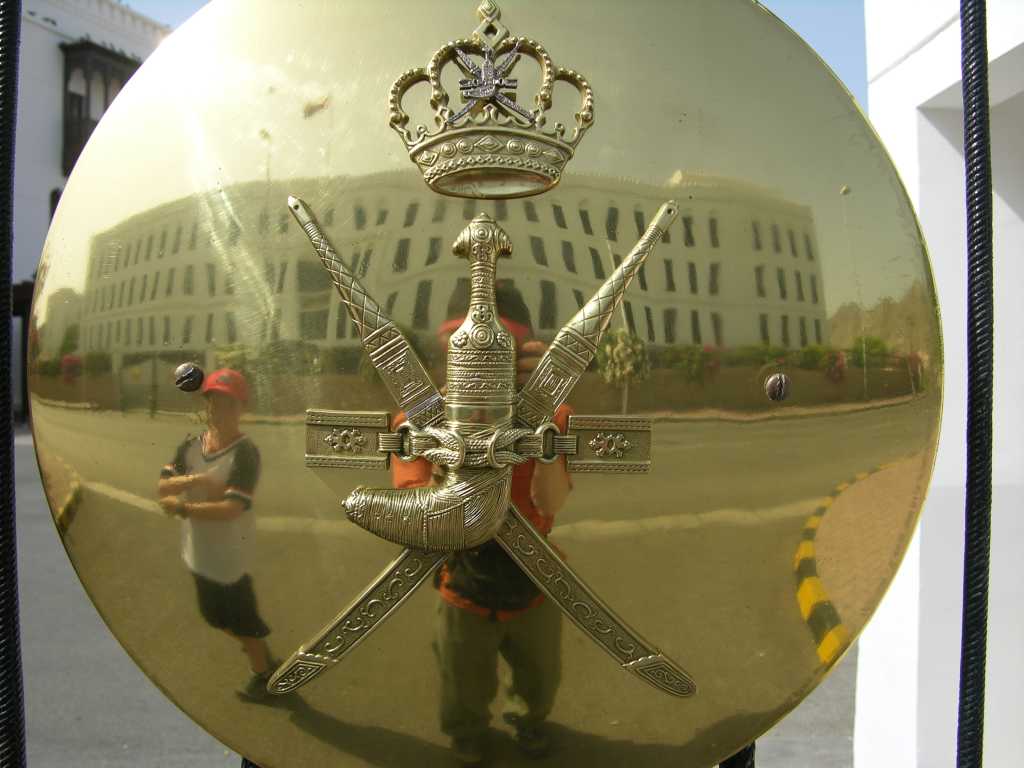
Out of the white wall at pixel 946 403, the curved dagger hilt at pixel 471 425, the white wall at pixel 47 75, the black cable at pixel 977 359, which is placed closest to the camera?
the curved dagger hilt at pixel 471 425

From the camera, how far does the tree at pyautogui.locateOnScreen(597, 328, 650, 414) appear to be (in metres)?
0.72

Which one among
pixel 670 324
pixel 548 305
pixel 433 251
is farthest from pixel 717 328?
pixel 433 251

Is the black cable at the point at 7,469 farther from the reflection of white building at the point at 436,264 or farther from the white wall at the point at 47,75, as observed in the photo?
the white wall at the point at 47,75

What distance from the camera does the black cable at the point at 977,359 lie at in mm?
810

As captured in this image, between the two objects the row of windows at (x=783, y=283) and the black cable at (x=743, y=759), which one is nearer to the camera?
the row of windows at (x=783, y=283)

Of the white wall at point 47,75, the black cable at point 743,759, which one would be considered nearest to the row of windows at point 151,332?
the black cable at point 743,759

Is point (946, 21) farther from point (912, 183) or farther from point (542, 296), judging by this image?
point (542, 296)

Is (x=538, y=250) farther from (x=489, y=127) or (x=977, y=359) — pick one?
(x=977, y=359)

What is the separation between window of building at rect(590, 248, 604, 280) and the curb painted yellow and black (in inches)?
11.2

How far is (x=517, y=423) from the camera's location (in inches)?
28.2

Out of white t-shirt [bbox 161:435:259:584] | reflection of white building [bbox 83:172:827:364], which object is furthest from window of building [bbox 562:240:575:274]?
white t-shirt [bbox 161:435:259:584]

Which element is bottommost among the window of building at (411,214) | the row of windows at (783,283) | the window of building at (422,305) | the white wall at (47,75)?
the window of building at (422,305)

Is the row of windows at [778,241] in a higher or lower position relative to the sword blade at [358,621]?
higher

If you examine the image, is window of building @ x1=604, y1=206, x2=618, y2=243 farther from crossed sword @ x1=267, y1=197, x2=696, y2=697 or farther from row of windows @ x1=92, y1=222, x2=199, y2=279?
row of windows @ x1=92, y1=222, x2=199, y2=279
